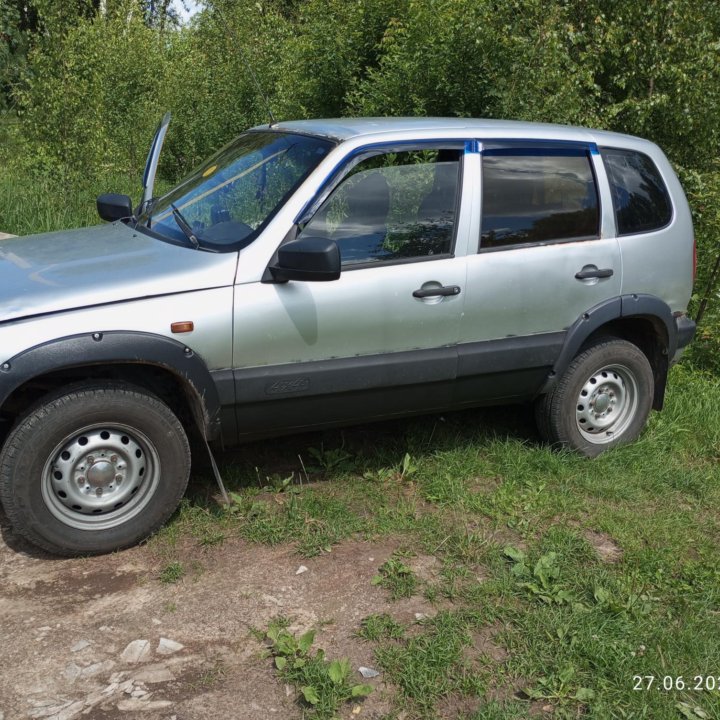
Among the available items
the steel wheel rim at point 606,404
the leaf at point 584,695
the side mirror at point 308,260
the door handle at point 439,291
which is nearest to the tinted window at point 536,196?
the door handle at point 439,291

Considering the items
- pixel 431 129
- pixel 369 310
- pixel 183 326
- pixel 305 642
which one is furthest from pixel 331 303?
pixel 305 642

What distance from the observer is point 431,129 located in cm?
453

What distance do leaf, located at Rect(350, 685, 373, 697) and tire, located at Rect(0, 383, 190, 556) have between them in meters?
1.35

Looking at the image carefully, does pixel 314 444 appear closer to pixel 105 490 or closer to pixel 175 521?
pixel 175 521

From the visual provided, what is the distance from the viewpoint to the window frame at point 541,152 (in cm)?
460

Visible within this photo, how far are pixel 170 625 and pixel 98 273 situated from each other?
1.56 metres

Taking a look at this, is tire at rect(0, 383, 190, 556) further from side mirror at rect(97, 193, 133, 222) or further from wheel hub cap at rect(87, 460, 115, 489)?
side mirror at rect(97, 193, 133, 222)

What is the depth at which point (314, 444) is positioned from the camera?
5184 mm

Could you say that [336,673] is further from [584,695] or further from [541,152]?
[541,152]

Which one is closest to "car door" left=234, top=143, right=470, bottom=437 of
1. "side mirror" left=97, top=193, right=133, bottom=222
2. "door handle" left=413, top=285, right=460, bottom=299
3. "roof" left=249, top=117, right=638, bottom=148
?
"door handle" left=413, top=285, right=460, bottom=299

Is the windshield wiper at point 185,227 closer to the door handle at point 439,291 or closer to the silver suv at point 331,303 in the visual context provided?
the silver suv at point 331,303

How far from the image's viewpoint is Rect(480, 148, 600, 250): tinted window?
182 inches

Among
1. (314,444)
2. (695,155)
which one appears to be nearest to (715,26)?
Answer: (695,155)

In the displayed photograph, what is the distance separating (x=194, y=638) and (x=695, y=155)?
729 cm
